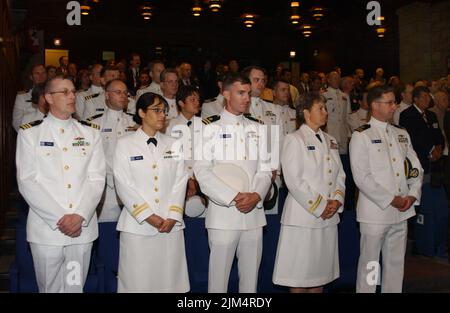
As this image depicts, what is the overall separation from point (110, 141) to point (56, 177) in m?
1.65

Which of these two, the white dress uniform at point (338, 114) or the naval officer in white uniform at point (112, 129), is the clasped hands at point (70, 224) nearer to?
the naval officer in white uniform at point (112, 129)

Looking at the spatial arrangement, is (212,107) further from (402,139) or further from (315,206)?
(315,206)

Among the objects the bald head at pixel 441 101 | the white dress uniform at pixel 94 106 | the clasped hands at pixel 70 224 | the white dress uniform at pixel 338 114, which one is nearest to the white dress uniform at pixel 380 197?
the clasped hands at pixel 70 224

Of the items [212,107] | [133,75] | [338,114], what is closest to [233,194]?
[212,107]

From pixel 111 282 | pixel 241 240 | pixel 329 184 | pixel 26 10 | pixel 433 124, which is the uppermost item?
pixel 26 10

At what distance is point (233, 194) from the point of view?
11.8 ft

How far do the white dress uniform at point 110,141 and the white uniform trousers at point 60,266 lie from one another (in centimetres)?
150

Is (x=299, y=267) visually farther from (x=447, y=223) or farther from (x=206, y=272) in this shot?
(x=447, y=223)

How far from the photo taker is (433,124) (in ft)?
19.7

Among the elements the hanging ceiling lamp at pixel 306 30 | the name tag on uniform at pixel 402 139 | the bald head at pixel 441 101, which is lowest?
the name tag on uniform at pixel 402 139

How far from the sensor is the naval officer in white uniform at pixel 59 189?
328 cm

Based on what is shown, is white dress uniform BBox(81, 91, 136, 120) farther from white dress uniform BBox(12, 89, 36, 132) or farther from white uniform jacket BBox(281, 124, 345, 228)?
white uniform jacket BBox(281, 124, 345, 228)
